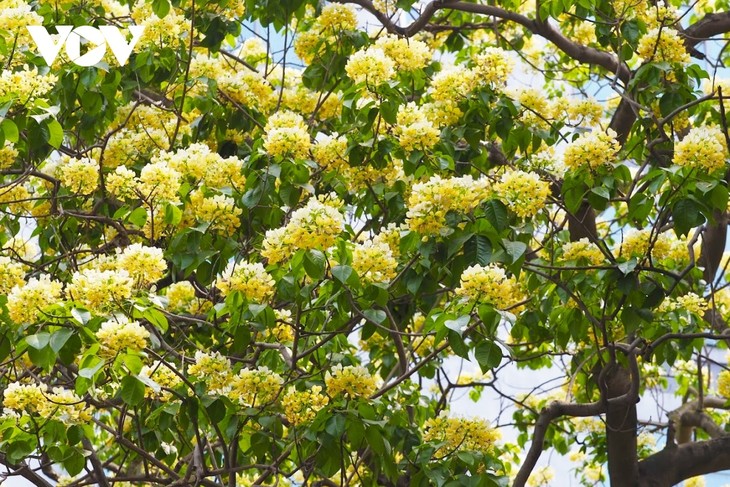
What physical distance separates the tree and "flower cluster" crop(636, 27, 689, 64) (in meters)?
0.01

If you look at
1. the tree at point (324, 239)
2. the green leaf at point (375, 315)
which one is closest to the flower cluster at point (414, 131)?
the tree at point (324, 239)

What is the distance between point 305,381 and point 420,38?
6.81ft

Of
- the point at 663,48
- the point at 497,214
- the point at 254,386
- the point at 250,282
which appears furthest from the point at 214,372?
→ the point at 663,48

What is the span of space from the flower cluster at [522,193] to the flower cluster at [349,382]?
639 mm

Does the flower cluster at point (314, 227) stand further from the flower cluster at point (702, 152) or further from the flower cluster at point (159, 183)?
the flower cluster at point (702, 152)

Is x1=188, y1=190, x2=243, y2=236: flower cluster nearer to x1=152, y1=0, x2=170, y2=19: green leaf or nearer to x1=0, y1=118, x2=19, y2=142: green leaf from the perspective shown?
x1=0, y1=118, x2=19, y2=142: green leaf

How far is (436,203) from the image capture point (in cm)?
282

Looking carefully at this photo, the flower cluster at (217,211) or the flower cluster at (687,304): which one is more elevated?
the flower cluster at (687,304)

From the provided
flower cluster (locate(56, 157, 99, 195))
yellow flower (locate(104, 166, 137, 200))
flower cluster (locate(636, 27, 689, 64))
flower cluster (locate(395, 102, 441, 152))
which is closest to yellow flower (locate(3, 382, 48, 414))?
yellow flower (locate(104, 166, 137, 200))

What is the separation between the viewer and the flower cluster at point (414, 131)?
123 inches

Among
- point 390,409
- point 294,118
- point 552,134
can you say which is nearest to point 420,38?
point 552,134

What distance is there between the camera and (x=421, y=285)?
9.84 ft

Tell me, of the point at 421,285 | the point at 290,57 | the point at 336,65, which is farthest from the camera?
the point at 290,57

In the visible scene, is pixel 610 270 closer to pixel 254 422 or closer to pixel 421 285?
pixel 421 285
